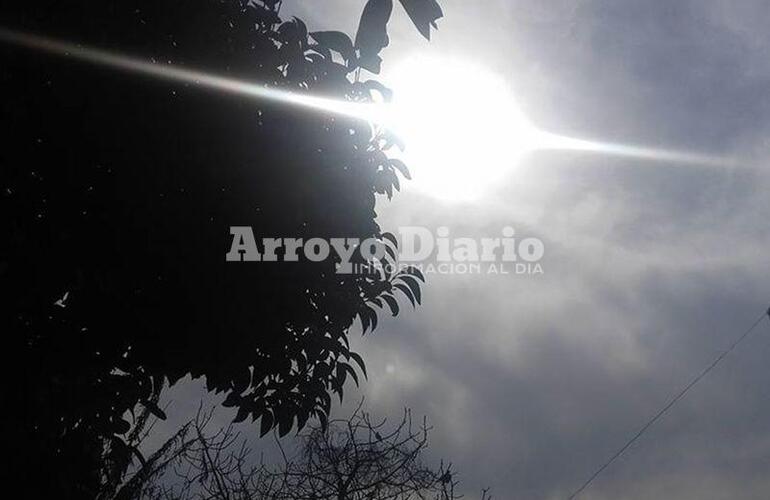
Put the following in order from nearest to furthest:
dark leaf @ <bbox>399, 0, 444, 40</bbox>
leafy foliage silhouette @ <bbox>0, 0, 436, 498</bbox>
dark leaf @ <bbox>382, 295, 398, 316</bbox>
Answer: dark leaf @ <bbox>399, 0, 444, 40</bbox>, leafy foliage silhouette @ <bbox>0, 0, 436, 498</bbox>, dark leaf @ <bbox>382, 295, 398, 316</bbox>

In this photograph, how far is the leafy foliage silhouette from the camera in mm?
3459

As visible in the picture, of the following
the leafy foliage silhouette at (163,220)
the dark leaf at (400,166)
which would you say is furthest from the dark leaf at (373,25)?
the dark leaf at (400,166)

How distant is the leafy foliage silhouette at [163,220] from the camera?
11.3ft

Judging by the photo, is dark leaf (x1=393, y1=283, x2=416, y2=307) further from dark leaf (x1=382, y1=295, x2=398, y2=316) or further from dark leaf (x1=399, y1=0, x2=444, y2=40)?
dark leaf (x1=399, y1=0, x2=444, y2=40)

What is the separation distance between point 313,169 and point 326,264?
0.73 m

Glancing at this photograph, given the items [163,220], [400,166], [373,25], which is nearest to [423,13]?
[373,25]

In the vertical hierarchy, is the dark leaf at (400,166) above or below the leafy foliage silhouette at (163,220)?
above

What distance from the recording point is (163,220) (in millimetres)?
3959

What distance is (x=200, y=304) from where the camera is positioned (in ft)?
13.7

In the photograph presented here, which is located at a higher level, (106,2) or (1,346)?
(106,2)

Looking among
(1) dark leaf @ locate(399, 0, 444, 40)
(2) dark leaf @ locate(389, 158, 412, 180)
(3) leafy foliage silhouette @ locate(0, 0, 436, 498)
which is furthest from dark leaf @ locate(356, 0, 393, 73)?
(2) dark leaf @ locate(389, 158, 412, 180)

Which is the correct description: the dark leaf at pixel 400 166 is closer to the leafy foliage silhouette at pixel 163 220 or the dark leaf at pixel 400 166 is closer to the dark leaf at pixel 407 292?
the leafy foliage silhouette at pixel 163 220

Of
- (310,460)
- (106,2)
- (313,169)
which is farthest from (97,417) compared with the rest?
(310,460)

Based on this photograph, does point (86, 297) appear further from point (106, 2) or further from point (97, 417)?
point (106, 2)
